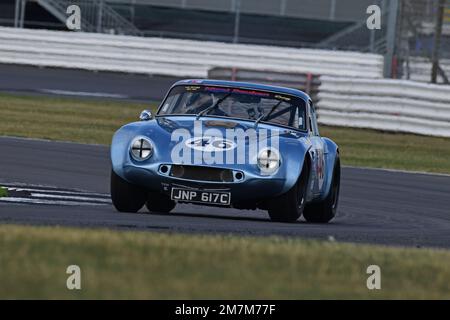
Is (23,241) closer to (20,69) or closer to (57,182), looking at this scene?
(57,182)

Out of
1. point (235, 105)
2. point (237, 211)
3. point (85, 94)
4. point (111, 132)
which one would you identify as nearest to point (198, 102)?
point (235, 105)

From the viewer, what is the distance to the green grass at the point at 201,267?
18.7 feet

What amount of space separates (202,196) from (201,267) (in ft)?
14.0

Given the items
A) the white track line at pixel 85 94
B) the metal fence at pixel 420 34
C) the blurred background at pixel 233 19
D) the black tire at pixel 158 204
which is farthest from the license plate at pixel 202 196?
the blurred background at pixel 233 19

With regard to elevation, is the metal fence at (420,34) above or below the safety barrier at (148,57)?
above

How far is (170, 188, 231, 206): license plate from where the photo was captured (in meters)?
10.7

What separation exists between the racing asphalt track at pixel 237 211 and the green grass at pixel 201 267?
1.94 meters

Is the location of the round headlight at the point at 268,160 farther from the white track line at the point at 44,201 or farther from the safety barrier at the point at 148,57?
the safety barrier at the point at 148,57

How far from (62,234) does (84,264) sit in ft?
3.90

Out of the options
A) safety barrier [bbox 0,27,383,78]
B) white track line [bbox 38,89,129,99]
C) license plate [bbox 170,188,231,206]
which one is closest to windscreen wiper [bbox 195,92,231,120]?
license plate [bbox 170,188,231,206]

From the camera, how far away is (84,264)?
20.4 feet

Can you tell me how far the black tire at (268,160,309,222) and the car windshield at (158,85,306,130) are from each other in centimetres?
87

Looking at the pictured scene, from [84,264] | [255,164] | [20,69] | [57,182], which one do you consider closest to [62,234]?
[84,264]

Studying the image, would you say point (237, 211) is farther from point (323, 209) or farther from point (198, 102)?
point (198, 102)
